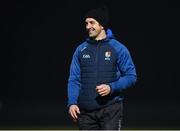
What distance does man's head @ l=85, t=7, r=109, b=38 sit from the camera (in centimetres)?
506

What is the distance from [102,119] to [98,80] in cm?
29

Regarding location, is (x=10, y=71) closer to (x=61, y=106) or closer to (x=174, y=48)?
(x=61, y=106)

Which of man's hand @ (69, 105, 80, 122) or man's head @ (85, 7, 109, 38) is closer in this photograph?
man's hand @ (69, 105, 80, 122)

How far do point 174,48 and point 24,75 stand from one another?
2.52m

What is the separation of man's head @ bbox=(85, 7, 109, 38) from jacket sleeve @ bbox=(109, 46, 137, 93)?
0.21 metres

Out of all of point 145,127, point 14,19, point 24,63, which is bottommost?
point 145,127

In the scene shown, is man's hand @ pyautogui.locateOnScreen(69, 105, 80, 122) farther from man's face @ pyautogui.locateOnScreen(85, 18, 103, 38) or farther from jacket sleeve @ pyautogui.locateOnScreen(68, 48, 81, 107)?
man's face @ pyautogui.locateOnScreen(85, 18, 103, 38)

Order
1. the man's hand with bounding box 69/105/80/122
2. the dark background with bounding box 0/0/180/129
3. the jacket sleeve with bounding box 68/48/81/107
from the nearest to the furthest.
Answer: the man's hand with bounding box 69/105/80/122 < the jacket sleeve with bounding box 68/48/81/107 < the dark background with bounding box 0/0/180/129

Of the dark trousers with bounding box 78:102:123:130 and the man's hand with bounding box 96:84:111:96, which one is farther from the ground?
the man's hand with bounding box 96:84:111:96

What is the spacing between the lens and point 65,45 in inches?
446

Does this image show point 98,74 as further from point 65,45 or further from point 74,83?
point 65,45

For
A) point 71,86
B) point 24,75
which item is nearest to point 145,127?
point 24,75

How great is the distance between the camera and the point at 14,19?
11289 millimetres

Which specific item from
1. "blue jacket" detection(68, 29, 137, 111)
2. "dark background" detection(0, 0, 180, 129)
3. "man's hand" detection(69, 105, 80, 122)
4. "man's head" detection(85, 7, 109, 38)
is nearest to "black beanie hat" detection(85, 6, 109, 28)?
"man's head" detection(85, 7, 109, 38)
